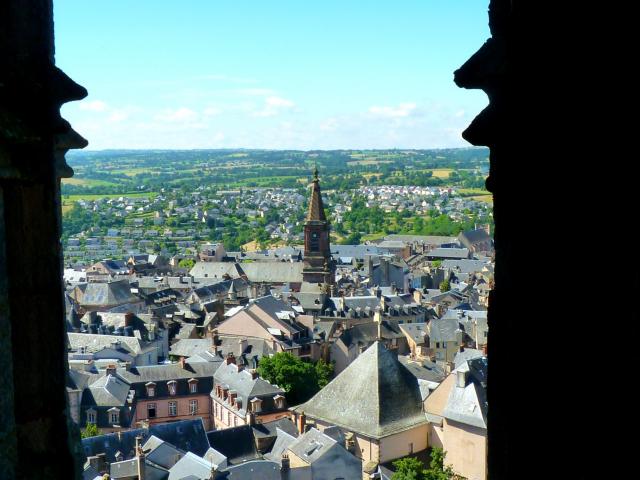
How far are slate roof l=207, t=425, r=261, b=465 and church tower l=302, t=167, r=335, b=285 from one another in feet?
126

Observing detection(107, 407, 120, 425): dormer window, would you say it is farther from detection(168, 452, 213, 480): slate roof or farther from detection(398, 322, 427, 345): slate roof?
detection(398, 322, 427, 345): slate roof

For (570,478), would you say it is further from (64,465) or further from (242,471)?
(242,471)

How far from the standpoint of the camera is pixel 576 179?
2426 mm

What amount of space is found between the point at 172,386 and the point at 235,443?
780 cm

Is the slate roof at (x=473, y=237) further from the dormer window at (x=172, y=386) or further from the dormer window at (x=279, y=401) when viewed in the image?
the dormer window at (x=279, y=401)

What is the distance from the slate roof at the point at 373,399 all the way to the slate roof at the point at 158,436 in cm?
384

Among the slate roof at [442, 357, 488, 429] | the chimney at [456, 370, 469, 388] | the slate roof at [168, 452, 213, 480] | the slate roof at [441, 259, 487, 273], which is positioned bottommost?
the slate roof at [441, 259, 487, 273]

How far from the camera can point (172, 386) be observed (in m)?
35.3

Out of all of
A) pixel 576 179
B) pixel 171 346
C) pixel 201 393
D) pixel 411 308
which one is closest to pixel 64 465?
pixel 576 179

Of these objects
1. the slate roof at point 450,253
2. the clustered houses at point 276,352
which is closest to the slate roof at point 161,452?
the clustered houses at point 276,352

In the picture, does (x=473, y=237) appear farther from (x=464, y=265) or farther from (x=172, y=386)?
(x=172, y=386)

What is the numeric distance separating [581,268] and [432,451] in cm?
2603

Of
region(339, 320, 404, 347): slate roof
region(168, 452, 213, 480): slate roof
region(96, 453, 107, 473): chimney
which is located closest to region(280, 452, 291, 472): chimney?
region(168, 452, 213, 480): slate roof

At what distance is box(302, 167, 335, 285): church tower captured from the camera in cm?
6675
